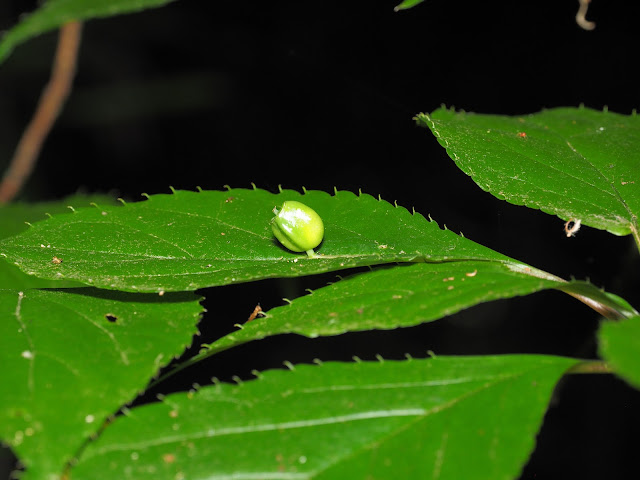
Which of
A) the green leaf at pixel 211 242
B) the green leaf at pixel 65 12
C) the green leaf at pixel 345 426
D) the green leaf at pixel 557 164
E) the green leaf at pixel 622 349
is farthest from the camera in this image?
the green leaf at pixel 65 12

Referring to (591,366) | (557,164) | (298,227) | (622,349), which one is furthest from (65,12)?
(622,349)

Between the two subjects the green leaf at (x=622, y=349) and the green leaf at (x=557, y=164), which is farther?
the green leaf at (x=557, y=164)

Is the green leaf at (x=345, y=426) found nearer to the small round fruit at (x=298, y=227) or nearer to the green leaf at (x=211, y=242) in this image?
the green leaf at (x=211, y=242)

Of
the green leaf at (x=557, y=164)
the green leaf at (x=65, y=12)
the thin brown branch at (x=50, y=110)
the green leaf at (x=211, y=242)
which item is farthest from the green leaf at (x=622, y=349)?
the thin brown branch at (x=50, y=110)

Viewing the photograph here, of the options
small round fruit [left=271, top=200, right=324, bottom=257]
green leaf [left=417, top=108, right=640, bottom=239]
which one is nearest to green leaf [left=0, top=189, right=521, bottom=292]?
small round fruit [left=271, top=200, right=324, bottom=257]

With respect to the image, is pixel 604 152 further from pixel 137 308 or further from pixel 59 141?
pixel 59 141

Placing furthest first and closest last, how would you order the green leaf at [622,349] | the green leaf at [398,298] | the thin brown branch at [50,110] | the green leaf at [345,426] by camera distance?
the thin brown branch at [50,110] → the green leaf at [398,298] → the green leaf at [345,426] → the green leaf at [622,349]
